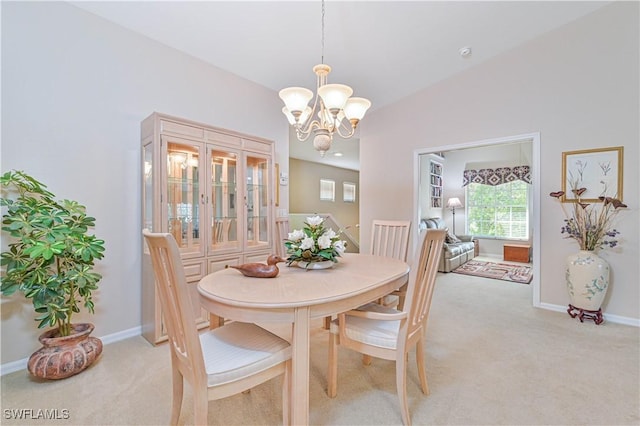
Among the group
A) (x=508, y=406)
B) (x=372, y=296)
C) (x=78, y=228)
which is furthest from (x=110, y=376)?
(x=508, y=406)

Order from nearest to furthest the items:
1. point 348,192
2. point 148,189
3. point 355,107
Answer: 1. point 355,107
2. point 148,189
3. point 348,192

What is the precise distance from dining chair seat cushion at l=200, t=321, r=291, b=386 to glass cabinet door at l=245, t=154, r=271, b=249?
5.24 ft

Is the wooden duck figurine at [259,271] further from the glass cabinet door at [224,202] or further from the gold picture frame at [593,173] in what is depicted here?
the gold picture frame at [593,173]

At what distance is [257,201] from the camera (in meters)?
3.17

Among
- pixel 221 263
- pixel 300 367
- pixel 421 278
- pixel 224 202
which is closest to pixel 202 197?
pixel 224 202

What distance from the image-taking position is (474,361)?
2127 millimetres

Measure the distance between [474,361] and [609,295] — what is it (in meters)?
2.04

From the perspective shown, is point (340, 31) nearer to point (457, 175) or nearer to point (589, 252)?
point (589, 252)

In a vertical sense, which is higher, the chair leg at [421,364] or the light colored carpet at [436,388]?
the chair leg at [421,364]

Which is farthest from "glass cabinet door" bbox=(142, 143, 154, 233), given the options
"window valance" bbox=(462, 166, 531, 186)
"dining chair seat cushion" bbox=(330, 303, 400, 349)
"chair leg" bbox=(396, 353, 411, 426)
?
"window valance" bbox=(462, 166, 531, 186)

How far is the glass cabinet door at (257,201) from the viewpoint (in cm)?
307

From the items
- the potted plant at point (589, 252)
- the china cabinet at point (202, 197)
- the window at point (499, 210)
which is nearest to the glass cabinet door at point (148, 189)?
the china cabinet at point (202, 197)

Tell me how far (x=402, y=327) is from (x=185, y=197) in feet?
7.06

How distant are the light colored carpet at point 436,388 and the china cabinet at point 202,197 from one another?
571 mm
